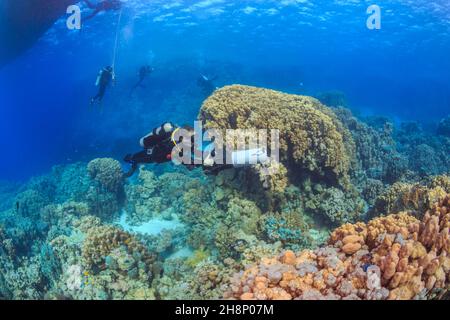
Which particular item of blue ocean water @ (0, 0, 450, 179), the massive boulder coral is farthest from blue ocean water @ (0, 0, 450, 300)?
blue ocean water @ (0, 0, 450, 179)

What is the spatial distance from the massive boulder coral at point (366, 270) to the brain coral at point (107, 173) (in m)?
8.22

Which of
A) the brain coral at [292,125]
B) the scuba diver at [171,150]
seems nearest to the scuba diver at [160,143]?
the scuba diver at [171,150]

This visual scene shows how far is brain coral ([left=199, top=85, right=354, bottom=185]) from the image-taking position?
25.1ft

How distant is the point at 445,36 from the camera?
36250 millimetres

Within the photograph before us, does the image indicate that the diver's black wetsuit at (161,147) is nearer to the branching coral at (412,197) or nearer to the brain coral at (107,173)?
the branching coral at (412,197)

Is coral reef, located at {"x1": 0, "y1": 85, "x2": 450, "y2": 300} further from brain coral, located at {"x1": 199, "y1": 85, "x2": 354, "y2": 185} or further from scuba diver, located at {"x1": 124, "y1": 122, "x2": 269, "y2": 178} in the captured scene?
scuba diver, located at {"x1": 124, "y1": 122, "x2": 269, "y2": 178}

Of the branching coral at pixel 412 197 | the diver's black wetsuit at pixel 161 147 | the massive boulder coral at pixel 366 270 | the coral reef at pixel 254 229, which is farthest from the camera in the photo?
the branching coral at pixel 412 197

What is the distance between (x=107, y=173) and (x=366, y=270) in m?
9.65

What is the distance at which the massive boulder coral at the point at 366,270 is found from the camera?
3.63m

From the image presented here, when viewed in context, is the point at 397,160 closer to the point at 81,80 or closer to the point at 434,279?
the point at 434,279

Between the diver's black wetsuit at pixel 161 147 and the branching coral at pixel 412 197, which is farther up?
the diver's black wetsuit at pixel 161 147

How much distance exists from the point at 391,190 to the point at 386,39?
44187 mm

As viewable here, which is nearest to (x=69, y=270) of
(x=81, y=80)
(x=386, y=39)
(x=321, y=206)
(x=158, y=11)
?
(x=321, y=206)
